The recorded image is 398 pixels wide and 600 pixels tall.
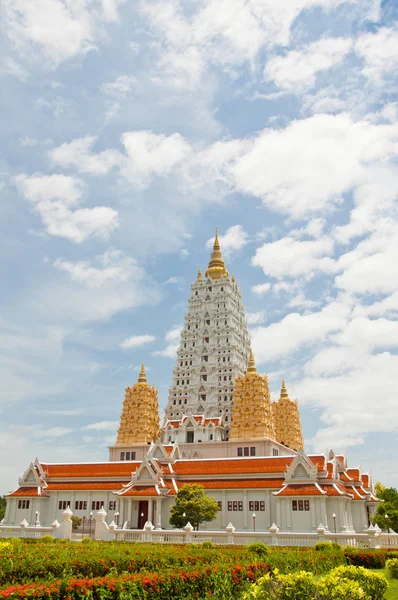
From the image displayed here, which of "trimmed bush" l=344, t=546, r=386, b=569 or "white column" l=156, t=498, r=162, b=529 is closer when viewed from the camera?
"trimmed bush" l=344, t=546, r=386, b=569

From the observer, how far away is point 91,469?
59.4 meters

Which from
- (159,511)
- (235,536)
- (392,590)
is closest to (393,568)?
(392,590)

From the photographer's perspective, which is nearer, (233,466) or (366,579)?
(366,579)

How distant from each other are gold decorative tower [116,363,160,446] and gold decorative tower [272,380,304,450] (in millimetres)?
23200

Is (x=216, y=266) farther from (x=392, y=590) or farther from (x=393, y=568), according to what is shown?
(x=392, y=590)

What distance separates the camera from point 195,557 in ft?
58.1

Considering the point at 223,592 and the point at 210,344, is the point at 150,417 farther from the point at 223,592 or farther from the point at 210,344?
the point at 223,592

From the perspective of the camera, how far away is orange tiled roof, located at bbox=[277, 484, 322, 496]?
4612 cm

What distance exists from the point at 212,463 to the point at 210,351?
103 ft

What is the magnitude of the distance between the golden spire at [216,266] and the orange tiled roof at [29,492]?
158 ft

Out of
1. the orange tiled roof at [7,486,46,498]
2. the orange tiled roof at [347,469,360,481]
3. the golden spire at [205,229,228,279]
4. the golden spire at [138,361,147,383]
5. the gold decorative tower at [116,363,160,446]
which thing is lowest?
the orange tiled roof at [7,486,46,498]

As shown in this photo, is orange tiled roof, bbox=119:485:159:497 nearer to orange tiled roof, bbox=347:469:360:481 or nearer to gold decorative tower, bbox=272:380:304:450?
orange tiled roof, bbox=347:469:360:481

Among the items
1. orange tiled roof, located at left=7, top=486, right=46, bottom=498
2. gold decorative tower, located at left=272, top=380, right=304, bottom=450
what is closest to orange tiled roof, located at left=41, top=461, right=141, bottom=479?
orange tiled roof, located at left=7, top=486, right=46, bottom=498

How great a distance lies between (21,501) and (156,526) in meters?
16.9
